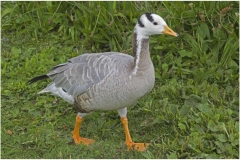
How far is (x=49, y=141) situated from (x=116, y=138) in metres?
0.65

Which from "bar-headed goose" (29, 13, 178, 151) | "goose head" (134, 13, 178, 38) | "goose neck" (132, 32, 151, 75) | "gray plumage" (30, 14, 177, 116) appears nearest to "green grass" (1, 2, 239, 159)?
"bar-headed goose" (29, 13, 178, 151)

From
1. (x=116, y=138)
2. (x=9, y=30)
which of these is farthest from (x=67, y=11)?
(x=116, y=138)

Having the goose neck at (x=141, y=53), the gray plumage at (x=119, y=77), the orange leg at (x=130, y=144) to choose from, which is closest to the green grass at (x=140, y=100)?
the orange leg at (x=130, y=144)

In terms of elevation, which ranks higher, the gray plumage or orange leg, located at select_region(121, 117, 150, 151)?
the gray plumage

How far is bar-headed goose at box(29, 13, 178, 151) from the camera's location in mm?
4305

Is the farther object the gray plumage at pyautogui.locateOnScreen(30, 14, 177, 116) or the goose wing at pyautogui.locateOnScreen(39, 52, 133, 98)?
the goose wing at pyautogui.locateOnScreen(39, 52, 133, 98)

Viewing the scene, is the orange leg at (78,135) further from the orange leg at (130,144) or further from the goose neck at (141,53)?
the goose neck at (141,53)

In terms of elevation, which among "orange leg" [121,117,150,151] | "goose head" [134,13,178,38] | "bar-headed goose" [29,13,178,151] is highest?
"goose head" [134,13,178,38]

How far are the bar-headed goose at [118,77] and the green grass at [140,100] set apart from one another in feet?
0.95

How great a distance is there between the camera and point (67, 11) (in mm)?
6523

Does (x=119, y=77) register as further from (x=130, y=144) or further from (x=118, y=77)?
(x=130, y=144)

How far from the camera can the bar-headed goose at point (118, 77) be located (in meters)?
4.30

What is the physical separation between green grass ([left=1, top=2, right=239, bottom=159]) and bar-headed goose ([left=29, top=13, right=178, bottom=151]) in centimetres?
29

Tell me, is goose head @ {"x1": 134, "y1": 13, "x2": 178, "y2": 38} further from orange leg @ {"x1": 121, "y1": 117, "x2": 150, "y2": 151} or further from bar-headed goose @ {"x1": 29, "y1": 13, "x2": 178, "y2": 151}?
orange leg @ {"x1": 121, "y1": 117, "x2": 150, "y2": 151}
